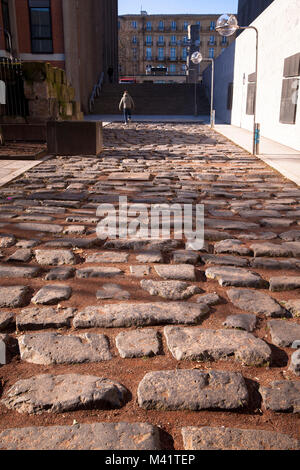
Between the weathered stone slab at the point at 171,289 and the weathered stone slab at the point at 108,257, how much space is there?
537mm

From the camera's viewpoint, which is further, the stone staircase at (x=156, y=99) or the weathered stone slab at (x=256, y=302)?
the stone staircase at (x=156, y=99)

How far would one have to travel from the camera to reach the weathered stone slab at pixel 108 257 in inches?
148

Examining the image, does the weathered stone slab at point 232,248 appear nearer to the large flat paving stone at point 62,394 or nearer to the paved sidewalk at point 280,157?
the large flat paving stone at point 62,394

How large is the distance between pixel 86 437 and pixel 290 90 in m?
13.0

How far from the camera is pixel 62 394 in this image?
2.03 metres

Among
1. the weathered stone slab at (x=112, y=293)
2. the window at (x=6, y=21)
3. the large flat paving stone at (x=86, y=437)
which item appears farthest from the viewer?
the window at (x=6, y=21)

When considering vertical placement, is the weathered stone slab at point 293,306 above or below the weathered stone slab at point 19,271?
below

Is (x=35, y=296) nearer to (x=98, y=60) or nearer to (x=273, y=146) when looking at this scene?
(x=273, y=146)

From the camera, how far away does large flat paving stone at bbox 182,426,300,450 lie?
175 centimetres

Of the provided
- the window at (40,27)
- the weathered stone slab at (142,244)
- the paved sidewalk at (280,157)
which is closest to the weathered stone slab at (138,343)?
the weathered stone slab at (142,244)

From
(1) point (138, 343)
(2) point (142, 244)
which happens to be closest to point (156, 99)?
(2) point (142, 244)

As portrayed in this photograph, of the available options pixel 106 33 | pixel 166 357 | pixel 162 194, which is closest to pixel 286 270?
pixel 166 357

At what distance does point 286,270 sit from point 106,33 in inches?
1678

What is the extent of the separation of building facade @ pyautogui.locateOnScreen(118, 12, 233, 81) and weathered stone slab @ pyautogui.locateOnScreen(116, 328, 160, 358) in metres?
76.0
